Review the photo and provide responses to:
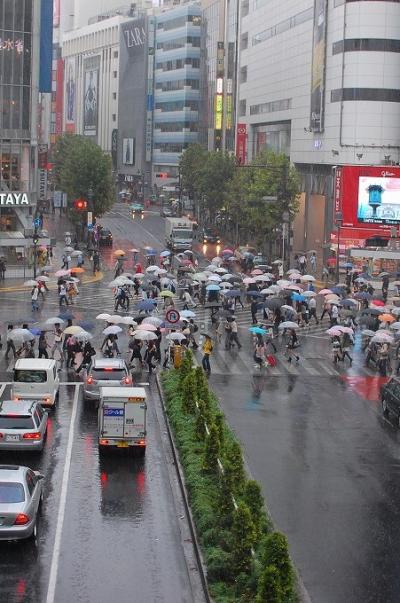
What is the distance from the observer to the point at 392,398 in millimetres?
34844

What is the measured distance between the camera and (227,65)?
153250mm

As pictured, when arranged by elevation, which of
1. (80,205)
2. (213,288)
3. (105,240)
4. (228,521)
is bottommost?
(228,521)

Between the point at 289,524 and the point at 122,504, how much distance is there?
12.1ft

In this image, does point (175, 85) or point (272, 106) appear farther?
point (175, 85)

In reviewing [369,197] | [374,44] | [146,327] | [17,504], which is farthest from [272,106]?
[17,504]

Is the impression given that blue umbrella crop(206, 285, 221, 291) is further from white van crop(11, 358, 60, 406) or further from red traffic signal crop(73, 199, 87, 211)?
red traffic signal crop(73, 199, 87, 211)

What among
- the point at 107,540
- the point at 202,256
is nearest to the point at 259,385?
the point at 107,540

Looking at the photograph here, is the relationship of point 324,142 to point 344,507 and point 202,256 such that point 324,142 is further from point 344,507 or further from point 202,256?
point 344,507

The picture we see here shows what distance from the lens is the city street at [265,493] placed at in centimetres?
2019

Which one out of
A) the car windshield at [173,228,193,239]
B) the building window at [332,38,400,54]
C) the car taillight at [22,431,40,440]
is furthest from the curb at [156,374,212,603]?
the car windshield at [173,228,193,239]

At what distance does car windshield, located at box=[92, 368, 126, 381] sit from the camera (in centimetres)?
3541

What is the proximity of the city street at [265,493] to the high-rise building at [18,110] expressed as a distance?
133ft

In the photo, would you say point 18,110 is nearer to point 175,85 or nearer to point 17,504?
point 17,504

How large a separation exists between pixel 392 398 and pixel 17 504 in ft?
54.4
